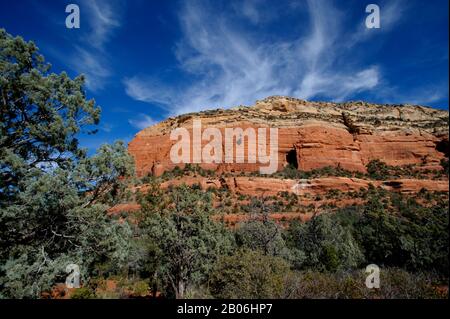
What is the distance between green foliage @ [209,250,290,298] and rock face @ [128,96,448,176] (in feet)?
132

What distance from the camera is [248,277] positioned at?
312 inches

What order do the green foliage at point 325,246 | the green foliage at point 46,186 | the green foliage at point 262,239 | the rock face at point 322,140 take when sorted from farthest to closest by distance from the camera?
1. the rock face at point 322,140
2. the green foliage at point 262,239
3. the green foliage at point 325,246
4. the green foliage at point 46,186

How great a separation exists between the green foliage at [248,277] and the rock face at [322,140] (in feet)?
132

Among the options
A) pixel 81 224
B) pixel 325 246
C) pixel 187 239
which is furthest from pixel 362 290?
pixel 325 246

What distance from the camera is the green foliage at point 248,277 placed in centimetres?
763

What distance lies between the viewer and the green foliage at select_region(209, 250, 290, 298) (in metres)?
7.63

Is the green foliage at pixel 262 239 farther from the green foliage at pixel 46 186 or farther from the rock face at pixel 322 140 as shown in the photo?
the rock face at pixel 322 140

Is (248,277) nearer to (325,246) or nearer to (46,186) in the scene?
(46,186)

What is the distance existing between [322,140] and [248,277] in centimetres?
4797

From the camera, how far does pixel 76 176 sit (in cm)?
793

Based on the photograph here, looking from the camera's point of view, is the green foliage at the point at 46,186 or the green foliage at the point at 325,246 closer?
the green foliage at the point at 46,186

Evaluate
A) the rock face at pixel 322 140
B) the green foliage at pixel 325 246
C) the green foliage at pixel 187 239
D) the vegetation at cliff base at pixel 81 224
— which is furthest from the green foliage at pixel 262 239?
the rock face at pixel 322 140

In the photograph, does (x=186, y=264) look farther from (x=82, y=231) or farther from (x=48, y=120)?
(x=48, y=120)
